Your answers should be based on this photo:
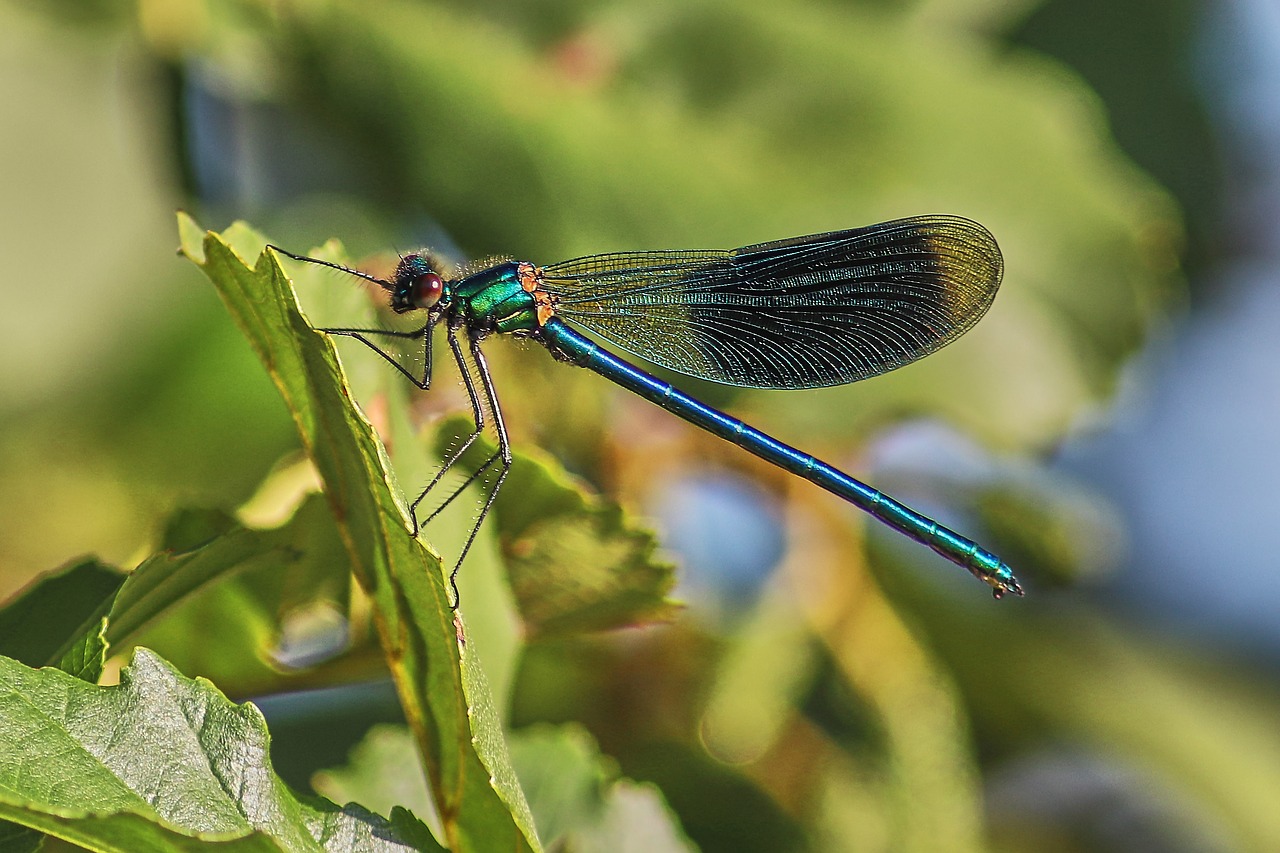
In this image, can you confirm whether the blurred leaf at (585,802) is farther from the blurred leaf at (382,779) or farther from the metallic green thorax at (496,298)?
the metallic green thorax at (496,298)

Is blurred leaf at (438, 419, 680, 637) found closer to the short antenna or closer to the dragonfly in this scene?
the short antenna

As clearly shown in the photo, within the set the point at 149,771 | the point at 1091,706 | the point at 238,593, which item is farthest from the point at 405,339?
the point at 1091,706

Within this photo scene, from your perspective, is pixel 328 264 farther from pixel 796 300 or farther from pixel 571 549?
pixel 796 300

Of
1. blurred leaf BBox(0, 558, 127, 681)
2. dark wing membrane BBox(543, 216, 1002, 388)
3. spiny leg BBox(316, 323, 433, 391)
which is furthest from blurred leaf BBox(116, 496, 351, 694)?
dark wing membrane BBox(543, 216, 1002, 388)

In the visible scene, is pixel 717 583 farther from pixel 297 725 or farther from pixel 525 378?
pixel 297 725

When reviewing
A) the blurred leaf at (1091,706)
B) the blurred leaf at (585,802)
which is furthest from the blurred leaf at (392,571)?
the blurred leaf at (1091,706)
